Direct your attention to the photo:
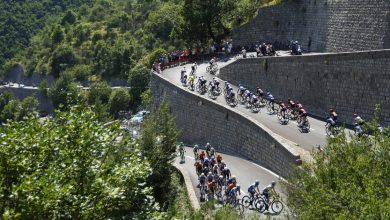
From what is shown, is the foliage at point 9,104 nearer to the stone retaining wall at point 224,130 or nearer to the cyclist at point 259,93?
the stone retaining wall at point 224,130

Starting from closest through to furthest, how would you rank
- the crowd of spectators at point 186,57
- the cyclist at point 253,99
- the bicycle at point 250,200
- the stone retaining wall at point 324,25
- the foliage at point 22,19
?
1. the bicycle at point 250,200
2. the stone retaining wall at point 324,25
3. the cyclist at point 253,99
4. the crowd of spectators at point 186,57
5. the foliage at point 22,19

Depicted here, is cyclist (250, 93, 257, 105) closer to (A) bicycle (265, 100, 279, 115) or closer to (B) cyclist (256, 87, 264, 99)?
(B) cyclist (256, 87, 264, 99)

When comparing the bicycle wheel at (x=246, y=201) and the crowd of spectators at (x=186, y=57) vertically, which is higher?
the bicycle wheel at (x=246, y=201)

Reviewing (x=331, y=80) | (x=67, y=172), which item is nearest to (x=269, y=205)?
(x=67, y=172)

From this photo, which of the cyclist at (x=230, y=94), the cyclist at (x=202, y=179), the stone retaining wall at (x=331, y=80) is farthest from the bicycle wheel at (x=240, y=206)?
the cyclist at (x=230, y=94)

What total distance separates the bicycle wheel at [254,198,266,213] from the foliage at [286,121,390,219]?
13.9 ft

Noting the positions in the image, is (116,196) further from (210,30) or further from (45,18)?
(45,18)

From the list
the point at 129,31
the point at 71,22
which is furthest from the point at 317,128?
the point at 71,22

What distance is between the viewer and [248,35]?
4406 centimetres

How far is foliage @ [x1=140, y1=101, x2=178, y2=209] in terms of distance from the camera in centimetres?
2453

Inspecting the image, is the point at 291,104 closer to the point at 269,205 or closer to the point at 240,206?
the point at 240,206

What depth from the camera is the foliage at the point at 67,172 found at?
44.3 ft

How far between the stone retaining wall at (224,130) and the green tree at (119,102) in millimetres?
41905

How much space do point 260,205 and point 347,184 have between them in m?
7.59
